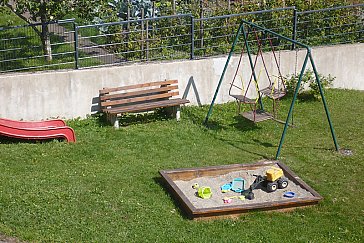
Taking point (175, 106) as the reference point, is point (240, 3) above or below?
above

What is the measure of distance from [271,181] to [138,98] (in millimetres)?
4572

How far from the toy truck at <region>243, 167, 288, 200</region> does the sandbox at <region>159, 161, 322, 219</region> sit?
0.08m

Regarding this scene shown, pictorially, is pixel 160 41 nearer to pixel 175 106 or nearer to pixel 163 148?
pixel 175 106

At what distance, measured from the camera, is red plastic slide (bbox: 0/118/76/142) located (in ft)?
41.0

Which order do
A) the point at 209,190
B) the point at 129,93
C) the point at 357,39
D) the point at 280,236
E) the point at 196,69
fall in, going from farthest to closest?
the point at 357,39 → the point at 196,69 → the point at 129,93 → the point at 209,190 → the point at 280,236

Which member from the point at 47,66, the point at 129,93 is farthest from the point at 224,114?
the point at 47,66

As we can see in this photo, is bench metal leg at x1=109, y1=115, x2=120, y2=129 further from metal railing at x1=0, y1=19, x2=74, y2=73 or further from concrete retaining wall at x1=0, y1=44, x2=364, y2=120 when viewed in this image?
metal railing at x1=0, y1=19, x2=74, y2=73

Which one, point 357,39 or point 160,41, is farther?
point 357,39

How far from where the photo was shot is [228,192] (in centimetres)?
1079

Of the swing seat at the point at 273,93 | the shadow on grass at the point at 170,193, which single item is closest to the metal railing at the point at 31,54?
the swing seat at the point at 273,93

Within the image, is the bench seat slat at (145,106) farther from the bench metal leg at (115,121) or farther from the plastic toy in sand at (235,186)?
the plastic toy in sand at (235,186)

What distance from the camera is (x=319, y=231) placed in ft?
31.8

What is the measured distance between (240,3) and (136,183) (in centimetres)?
918

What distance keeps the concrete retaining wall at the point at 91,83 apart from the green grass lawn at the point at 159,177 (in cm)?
43
